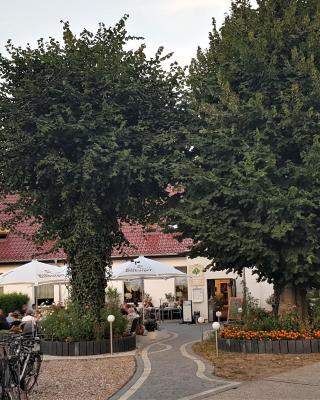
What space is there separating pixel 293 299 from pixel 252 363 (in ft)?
14.3

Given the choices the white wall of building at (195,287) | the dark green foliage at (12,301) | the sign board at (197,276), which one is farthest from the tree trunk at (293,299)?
the dark green foliage at (12,301)

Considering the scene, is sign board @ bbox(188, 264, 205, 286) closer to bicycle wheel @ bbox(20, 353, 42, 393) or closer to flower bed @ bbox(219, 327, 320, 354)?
flower bed @ bbox(219, 327, 320, 354)

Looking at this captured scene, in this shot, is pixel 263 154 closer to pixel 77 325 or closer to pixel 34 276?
pixel 77 325

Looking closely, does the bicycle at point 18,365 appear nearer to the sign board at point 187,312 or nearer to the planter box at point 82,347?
the planter box at point 82,347

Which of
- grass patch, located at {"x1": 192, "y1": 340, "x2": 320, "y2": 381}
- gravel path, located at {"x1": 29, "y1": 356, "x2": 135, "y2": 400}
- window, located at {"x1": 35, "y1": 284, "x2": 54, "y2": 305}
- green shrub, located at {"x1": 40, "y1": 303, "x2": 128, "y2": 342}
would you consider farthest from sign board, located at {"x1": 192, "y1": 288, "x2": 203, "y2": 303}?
gravel path, located at {"x1": 29, "y1": 356, "x2": 135, "y2": 400}

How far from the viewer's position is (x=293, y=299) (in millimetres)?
16812

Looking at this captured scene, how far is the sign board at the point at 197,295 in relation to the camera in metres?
30.7

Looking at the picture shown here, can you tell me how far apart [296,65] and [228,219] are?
4236mm

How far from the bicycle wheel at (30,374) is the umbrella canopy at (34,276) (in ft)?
36.1

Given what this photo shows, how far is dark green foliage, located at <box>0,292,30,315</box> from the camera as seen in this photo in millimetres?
31598

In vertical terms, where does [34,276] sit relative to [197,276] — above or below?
below

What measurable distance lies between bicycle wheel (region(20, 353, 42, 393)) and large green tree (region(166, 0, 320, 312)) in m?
6.33

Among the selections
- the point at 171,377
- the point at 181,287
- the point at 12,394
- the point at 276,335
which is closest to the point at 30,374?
the point at 12,394

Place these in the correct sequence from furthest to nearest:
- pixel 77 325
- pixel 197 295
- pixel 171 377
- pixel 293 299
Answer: pixel 197 295 < pixel 293 299 < pixel 77 325 < pixel 171 377
